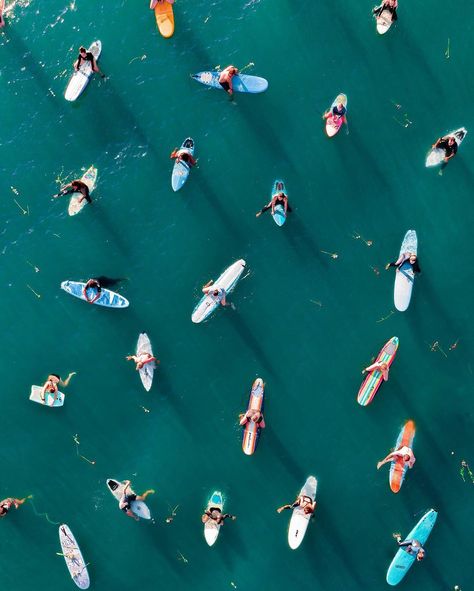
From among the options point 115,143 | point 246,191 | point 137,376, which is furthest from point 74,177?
point 137,376

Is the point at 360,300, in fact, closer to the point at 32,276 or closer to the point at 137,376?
the point at 137,376

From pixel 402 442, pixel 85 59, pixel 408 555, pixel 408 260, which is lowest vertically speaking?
pixel 408 555

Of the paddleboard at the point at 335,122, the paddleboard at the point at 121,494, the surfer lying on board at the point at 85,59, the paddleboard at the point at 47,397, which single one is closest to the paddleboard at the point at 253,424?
the paddleboard at the point at 121,494

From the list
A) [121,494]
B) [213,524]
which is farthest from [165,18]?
[213,524]

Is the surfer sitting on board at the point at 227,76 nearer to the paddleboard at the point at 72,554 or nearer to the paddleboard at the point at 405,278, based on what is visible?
the paddleboard at the point at 405,278

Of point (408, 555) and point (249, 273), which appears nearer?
point (249, 273)

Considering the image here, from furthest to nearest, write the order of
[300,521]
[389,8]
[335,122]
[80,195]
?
1. [300,521]
2. [80,195]
3. [335,122]
4. [389,8]

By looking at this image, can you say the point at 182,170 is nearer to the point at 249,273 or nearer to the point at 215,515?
the point at 249,273
